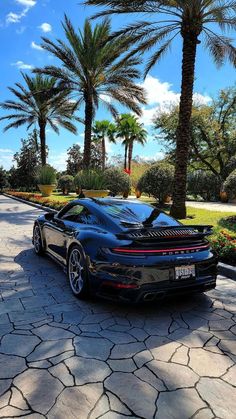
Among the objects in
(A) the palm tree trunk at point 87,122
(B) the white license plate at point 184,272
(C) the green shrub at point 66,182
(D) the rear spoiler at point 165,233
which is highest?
(A) the palm tree trunk at point 87,122

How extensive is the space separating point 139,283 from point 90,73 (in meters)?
18.3

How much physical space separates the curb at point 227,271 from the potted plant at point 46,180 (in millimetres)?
22045

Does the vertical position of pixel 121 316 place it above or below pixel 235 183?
below

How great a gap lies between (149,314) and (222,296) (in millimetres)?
1363

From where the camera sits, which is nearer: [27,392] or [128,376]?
[27,392]

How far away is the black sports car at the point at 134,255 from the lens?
12.8ft

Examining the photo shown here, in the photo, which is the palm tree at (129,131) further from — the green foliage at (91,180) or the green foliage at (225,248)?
the green foliage at (225,248)

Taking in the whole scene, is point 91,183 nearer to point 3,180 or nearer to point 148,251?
point 148,251

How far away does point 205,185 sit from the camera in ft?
85.7

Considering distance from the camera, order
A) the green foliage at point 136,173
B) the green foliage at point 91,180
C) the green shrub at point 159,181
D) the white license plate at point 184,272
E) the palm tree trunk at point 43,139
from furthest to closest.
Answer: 1. the palm tree trunk at point 43,139
2. the green foliage at point 136,173
3. the green foliage at point 91,180
4. the green shrub at point 159,181
5. the white license plate at point 184,272

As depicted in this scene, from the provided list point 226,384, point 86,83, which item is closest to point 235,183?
point 226,384

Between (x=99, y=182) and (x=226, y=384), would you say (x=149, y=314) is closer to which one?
(x=226, y=384)

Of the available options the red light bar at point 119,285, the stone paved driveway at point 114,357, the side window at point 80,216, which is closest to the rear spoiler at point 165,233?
the red light bar at point 119,285

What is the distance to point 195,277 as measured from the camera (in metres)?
4.19
